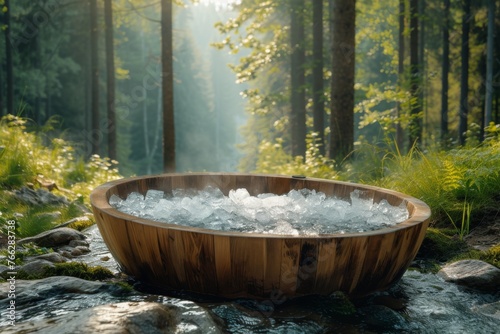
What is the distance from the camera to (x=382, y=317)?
2855 millimetres

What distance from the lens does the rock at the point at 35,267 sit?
3.53 m

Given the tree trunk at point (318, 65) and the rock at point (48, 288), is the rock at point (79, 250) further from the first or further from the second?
the tree trunk at point (318, 65)

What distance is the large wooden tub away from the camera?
2635mm

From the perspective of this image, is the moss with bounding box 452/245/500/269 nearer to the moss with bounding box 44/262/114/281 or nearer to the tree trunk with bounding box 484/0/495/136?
the moss with bounding box 44/262/114/281

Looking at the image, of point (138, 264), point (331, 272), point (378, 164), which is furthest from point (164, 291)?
point (378, 164)

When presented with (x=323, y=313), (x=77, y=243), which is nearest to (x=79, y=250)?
(x=77, y=243)

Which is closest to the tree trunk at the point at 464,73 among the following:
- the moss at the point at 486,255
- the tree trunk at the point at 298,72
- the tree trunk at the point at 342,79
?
the tree trunk at the point at 298,72

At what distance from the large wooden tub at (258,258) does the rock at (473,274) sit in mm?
759

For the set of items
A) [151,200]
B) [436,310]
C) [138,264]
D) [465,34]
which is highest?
[465,34]

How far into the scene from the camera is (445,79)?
18.8 meters

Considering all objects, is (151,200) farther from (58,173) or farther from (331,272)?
(58,173)

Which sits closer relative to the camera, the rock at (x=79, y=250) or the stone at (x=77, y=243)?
the rock at (x=79, y=250)

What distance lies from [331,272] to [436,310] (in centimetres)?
86

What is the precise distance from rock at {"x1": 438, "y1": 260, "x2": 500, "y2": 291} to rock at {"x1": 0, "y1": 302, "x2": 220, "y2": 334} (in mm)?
2104
